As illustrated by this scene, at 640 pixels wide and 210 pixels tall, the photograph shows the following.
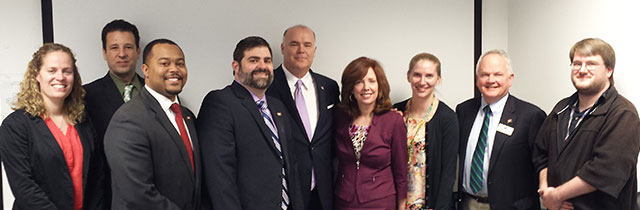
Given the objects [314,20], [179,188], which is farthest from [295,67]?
[179,188]

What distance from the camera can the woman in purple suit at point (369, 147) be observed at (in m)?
2.49

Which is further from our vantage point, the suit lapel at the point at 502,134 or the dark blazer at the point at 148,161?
the suit lapel at the point at 502,134

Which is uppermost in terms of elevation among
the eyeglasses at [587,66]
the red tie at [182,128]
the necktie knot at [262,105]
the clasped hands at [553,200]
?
the eyeglasses at [587,66]

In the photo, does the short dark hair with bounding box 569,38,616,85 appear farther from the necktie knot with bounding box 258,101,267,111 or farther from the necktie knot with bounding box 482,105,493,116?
the necktie knot with bounding box 258,101,267,111

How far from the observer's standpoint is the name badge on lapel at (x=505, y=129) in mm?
2612

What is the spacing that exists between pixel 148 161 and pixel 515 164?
1956 millimetres

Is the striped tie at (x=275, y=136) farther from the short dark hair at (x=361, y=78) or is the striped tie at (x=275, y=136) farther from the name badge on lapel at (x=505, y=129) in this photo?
the name badge on lapel at (x=505, y=129)

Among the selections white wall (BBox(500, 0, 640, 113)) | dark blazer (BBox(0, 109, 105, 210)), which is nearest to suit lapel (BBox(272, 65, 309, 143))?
dark blazer (BBox(0, 109, 105, 210))

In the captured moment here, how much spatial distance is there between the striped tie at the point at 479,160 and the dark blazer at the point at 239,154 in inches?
43.1

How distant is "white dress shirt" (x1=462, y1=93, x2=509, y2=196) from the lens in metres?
2.67

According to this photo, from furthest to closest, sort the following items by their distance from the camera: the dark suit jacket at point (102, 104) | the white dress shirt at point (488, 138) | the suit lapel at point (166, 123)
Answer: the white dress shirt at point (488, 138), the dark suit jacket at point (102, 104), the suit lapel at point (166, 123)

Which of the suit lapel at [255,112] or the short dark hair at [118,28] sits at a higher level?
the short dark hair at [118,28]

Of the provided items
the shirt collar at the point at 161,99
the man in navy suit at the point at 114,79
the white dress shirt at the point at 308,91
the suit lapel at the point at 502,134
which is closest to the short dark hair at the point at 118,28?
the man in navy suit at the point at 114,79

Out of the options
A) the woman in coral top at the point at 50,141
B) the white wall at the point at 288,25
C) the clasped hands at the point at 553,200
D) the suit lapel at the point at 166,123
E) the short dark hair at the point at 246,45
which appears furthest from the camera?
the white wall at the point at 288,25
